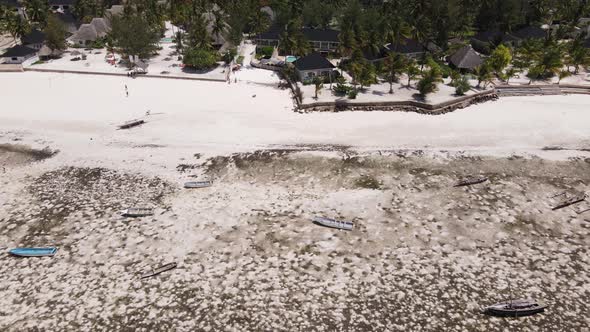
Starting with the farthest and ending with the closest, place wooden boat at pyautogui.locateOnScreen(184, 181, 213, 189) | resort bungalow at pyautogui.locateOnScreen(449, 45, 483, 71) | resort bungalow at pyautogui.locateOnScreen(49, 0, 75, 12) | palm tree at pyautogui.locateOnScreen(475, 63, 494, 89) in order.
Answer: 1. resort bungalow at pyautogui.locateOnScreen(49, 0, 75, 12)
2. resort bungalow at pyautogui.locateOnScreen(449, 45, 483, 71)
3. palm tree at pyautogui.locateOnScreen(475, 63, 494, 89)
4. wooden boat at pyautogui.locateOnScreen(184, 181, 213, 189)

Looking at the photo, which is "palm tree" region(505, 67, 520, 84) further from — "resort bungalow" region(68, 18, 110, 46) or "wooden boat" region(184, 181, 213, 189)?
"resort bungalow" region(68, 18, 110, 46)

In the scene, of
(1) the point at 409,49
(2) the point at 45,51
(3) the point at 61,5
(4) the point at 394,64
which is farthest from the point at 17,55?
(1) the point at 409,49

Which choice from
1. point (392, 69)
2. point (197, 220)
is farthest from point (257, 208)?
point (392, 69)

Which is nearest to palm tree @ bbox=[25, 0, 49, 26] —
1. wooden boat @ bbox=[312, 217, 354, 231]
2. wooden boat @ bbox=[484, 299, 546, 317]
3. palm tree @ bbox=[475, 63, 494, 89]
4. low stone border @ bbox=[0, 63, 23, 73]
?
low stone border @ bbox=[0, 63, 23, 73]

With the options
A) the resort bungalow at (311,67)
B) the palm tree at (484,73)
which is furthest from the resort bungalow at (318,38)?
the palm tree at (484,73)

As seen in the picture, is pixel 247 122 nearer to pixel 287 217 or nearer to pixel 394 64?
pixel 287 217
